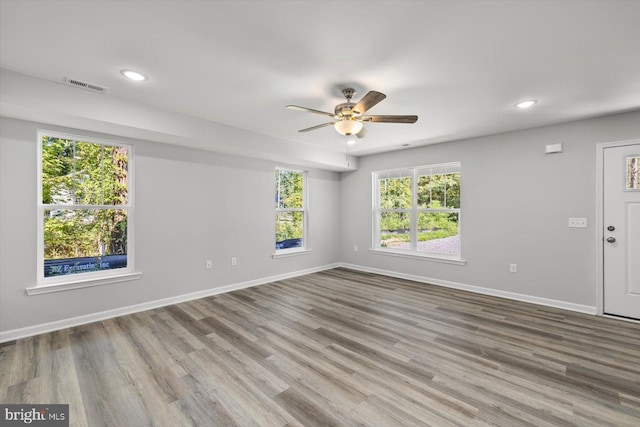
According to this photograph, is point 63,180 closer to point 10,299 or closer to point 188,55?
point 10,299

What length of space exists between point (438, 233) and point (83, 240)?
5.30 m

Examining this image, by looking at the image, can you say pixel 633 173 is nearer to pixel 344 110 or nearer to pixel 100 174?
pixel 344 110

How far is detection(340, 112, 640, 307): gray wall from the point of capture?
11.9 feet

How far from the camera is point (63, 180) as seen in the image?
322 cm

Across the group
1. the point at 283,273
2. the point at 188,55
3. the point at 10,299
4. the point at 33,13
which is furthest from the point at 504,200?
the point at 10,299

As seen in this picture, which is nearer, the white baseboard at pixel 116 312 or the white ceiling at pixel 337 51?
the white ceiling at pixel 337 51

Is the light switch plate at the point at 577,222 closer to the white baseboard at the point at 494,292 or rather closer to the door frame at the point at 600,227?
the door frame at the point at 600,227

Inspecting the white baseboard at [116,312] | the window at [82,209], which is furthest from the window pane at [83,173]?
the white baseboard at [116,312]

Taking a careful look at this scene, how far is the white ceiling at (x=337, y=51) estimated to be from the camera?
1.71 meters

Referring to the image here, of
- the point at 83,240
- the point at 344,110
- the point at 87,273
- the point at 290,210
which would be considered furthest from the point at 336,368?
the point at 290,210

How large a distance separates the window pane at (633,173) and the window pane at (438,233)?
2.04 meters

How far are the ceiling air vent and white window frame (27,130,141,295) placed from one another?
834 millimetres

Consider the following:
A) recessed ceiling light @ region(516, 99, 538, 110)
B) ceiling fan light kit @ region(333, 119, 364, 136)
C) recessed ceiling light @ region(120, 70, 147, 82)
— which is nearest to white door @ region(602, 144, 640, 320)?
recessed ceiling light @ region(516, 99, 538, 110)

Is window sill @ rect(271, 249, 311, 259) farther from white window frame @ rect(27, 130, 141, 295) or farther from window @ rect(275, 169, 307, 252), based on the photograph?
white window frame @ rect(27, 130, 141, 295)
